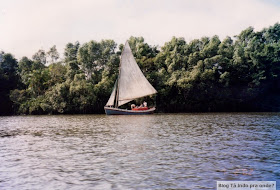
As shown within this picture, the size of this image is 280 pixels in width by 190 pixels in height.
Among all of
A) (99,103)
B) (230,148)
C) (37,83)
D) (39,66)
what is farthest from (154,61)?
(230,148)

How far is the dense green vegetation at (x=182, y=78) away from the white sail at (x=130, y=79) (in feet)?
31.7

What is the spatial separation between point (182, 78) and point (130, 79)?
41.0 feet

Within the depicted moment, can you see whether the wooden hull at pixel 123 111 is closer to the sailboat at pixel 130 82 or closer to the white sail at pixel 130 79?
the sailboat at pixel 130 82

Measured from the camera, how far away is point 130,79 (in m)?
48.2

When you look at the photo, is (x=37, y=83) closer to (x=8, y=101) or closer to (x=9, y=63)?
(x=8, y=101)

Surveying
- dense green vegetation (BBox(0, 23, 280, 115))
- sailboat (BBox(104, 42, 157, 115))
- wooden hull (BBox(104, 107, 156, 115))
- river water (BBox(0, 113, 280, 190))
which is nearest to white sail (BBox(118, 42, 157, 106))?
sailboat (BBox(104, 42, 157, 115))

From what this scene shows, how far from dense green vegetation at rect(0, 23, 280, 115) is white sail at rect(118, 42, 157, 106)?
9.68m

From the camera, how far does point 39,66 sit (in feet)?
246

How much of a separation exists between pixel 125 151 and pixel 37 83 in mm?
52591

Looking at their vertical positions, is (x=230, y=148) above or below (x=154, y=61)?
below

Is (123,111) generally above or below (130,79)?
below

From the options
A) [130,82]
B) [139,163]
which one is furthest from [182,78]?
[139,163]

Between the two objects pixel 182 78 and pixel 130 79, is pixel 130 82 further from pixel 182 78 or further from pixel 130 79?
pixel 182 78

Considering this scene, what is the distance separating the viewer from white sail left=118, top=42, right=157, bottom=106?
157ft
